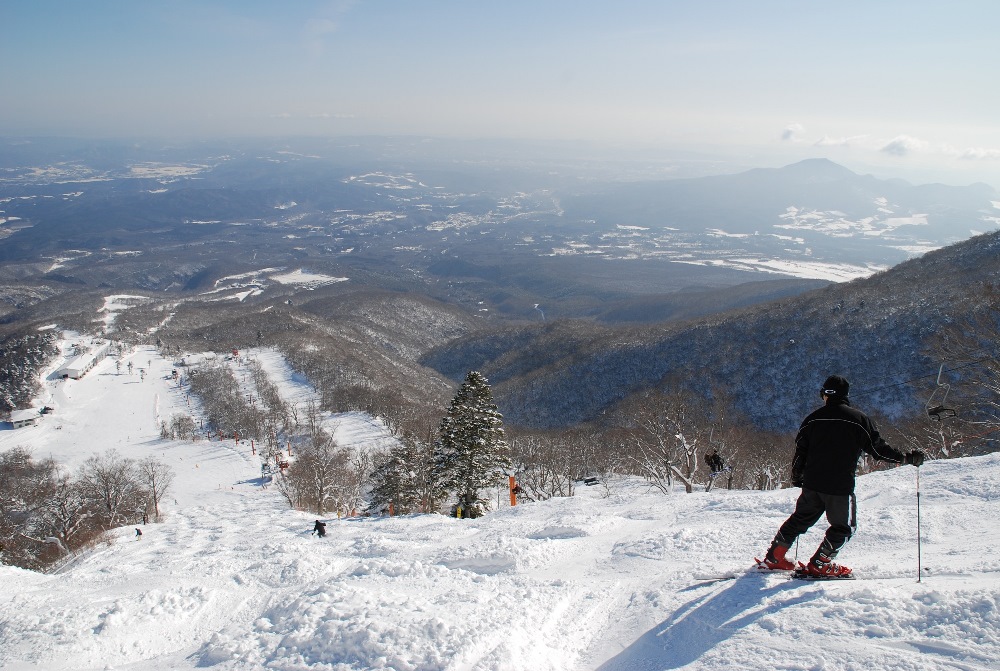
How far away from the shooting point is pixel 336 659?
7.03 m

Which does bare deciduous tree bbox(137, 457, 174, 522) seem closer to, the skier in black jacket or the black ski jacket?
the skier in black jacket

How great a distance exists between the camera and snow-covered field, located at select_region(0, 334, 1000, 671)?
19.0 feet

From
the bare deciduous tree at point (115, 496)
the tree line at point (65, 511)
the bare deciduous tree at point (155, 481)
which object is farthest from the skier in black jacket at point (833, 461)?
the bare deciduous tree at point (155, 481)

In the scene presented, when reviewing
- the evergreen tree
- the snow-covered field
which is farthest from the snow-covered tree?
the snow-covered field

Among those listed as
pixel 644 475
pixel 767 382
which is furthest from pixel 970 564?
pixel 767 382

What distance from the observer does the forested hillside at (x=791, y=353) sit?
185 feet

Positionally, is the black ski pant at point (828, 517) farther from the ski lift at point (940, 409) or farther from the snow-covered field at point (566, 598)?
the ski lift at point (940, 409)

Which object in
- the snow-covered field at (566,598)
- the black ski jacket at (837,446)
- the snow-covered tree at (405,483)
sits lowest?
the snow-covered tree at (405,483)

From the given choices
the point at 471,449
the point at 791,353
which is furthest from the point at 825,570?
the point at 791,353

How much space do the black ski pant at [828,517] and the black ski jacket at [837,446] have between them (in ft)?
0.43

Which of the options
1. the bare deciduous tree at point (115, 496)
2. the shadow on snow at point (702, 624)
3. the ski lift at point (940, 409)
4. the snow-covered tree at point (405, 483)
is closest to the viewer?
the shadow on snow at point (702, 624)

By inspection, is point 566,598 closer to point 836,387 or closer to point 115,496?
point 836,387

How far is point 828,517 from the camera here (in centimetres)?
721

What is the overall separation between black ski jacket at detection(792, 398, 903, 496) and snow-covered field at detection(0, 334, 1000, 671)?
1.18 m
